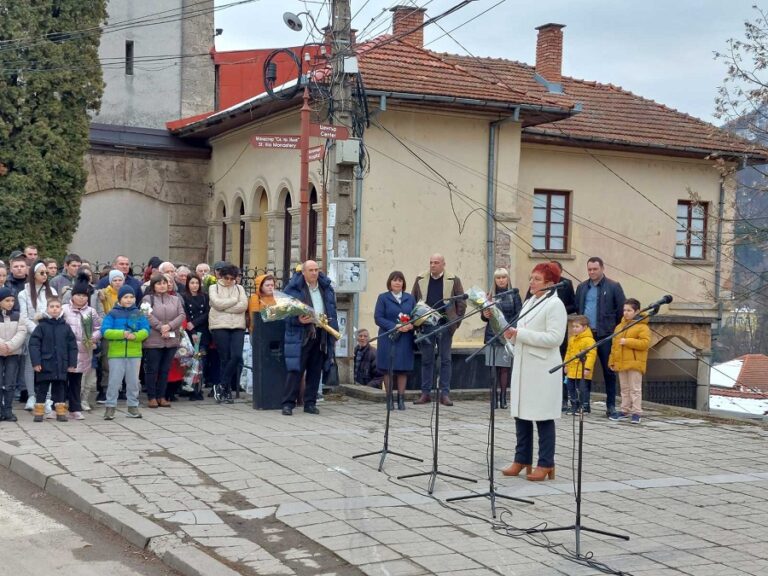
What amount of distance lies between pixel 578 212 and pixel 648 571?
1867 cm

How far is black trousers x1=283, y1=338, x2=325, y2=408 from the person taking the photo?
12836 millimetres

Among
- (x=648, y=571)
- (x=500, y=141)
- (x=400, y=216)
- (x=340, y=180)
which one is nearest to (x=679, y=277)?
(x=500, y=141)

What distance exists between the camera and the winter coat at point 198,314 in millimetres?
13984

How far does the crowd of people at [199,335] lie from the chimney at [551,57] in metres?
13.8

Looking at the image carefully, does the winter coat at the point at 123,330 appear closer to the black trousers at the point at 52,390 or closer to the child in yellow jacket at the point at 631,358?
the black trousers at the point at 52,390

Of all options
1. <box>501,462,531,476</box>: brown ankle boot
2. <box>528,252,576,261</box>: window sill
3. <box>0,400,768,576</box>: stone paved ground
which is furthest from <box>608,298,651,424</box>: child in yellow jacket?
<box>528,252,576,261</box>: window sill

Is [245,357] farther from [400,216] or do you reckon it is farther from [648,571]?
[648,571]

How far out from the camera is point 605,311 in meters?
13.6

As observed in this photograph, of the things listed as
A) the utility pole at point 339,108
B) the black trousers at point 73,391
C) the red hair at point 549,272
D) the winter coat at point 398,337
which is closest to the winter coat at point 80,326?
the black trousers at point 73,391

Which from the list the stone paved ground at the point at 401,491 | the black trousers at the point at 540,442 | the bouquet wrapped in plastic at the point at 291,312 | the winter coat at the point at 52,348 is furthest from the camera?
the bouquet wrapped in plastic at the point at 291,312

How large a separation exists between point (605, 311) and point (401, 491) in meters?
5.98

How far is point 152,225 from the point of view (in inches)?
1006

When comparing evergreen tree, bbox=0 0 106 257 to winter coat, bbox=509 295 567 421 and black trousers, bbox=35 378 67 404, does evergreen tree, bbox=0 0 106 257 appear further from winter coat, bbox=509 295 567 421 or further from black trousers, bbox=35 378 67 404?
winter coat, bbox=509 295 567 421

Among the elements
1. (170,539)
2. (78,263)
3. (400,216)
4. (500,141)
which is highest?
(500,141)
